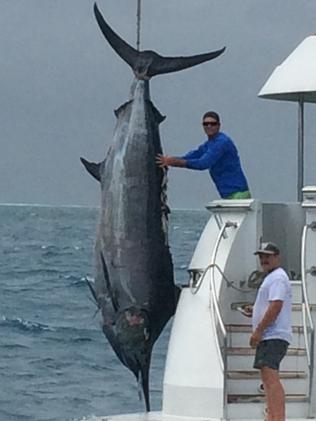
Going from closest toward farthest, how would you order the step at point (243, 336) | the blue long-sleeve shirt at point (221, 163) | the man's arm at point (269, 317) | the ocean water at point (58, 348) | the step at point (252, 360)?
1. the man's arm at point (269, 317)
2. the step at point (252, 360)
3. the step at point (243, 336)
4. the blue long-sleeve shirt at point (221, 163)
5. the ocean water at point (58, 348)

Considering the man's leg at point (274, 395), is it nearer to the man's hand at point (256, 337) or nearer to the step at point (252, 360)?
the man's hand at point (256, 337)

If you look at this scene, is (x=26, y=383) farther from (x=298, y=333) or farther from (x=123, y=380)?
(x=298, y=333)

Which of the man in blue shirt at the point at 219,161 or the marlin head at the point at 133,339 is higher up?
the man in blue shirt at the point at 219,161

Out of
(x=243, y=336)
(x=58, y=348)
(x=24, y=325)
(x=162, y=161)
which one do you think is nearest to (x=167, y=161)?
(x=162, y=161)

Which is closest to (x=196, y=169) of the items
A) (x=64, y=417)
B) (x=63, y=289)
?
(x=64, y=417)

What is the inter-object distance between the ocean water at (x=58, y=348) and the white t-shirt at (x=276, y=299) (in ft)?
6.13

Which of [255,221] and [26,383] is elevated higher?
[255,221]

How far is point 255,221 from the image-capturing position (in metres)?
15.9

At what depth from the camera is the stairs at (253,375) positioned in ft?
49.5

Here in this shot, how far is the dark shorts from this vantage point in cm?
1455

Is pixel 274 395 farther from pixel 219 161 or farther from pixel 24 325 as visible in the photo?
pixel 24 325

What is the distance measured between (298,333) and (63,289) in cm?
3599

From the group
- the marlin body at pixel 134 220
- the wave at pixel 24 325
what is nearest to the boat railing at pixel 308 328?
the marlin body at pixel 134 220

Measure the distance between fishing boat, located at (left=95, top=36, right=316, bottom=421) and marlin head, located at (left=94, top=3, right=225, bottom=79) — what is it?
47.8 inches
